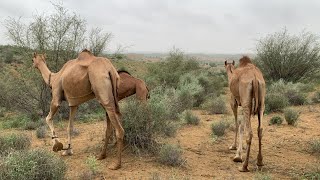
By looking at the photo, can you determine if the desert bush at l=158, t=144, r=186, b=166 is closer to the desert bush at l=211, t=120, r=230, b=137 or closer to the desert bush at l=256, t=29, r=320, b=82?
the desert bush at l=211, t=120, r=230, b=137

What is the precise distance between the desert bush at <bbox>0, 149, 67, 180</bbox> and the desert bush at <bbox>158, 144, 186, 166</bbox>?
2.36 meters

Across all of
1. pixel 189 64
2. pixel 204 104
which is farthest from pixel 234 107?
pixel 189 64

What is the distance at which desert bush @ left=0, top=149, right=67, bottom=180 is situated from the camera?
569cm

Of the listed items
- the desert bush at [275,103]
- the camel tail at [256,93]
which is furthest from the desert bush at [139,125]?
the desert bush at [275,103]

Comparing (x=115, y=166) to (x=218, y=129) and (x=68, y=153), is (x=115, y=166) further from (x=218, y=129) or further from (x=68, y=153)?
(x=218, y=129)

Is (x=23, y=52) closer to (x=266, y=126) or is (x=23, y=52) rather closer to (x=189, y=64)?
(x=266, y=126)

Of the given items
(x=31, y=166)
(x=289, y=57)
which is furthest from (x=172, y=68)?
(x=31, y=166)

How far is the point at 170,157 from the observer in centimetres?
796

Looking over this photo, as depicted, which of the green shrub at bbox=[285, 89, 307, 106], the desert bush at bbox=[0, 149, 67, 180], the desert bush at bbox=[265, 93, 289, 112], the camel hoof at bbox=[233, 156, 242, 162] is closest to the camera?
the desert bush at bbox=[0, 149, 67, 180]

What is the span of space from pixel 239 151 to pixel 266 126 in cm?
507

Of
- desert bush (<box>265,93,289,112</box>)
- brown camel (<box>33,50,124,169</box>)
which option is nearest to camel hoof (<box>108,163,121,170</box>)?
brown camel (<box>33,50,124,169</box>)

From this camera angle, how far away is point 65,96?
841cm

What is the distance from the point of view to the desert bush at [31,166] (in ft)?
18.7

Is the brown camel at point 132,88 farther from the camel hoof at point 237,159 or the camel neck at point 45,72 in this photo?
the camel hoof at point 237,159
